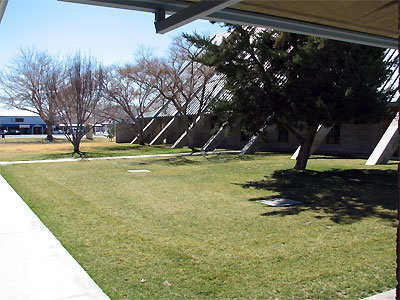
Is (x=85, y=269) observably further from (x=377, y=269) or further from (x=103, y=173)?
(x=103, y=173)

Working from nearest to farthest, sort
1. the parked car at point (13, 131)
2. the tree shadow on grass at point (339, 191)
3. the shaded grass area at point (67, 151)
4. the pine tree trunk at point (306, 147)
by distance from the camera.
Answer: the tree shadow on grass at point (339, 191) < the pine tree trunk at point (306, 147) < the shaded grass area at point (67, 151) < the parked car at point (13, 131)

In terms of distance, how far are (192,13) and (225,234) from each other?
14.2 ft

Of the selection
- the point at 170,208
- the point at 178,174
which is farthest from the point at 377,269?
the point at 178,174

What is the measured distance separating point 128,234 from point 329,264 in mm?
3389

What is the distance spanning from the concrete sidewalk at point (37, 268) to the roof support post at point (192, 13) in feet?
9.35

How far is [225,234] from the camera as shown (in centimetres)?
662

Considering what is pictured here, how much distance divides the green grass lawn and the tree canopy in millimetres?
2325

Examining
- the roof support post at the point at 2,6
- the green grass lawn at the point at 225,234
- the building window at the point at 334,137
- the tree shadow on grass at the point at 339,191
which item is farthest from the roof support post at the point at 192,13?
the building window at the point at 334,137

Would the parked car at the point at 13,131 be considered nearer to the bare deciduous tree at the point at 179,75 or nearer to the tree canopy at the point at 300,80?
the bare deciduous tree at the point at 179,75

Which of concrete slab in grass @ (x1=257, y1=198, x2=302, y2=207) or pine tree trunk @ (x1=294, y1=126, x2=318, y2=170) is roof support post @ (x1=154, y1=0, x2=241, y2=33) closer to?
concrete slab in grass @ (x1=257, y1=198, x2=302, y2=207)

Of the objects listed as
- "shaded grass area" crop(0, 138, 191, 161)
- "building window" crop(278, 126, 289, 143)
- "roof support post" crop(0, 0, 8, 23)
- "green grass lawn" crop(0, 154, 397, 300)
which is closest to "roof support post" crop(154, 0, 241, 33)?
"roof support post" crop(0, 0, 8, 23)

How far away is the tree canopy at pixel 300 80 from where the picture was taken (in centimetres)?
1222

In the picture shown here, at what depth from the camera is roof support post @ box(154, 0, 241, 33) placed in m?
2.95

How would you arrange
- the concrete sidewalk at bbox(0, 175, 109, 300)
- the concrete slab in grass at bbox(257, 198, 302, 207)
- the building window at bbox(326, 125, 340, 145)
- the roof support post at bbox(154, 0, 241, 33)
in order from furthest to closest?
the building window at bbox(326, 125, 340, 145) < the concrete slab in grass at bbox(257, 198, 302, 207) < the concrete sidewalk at bbox(0, 175, 109, 300) < the roof support post at bbox(154, 0, 241, 33)
